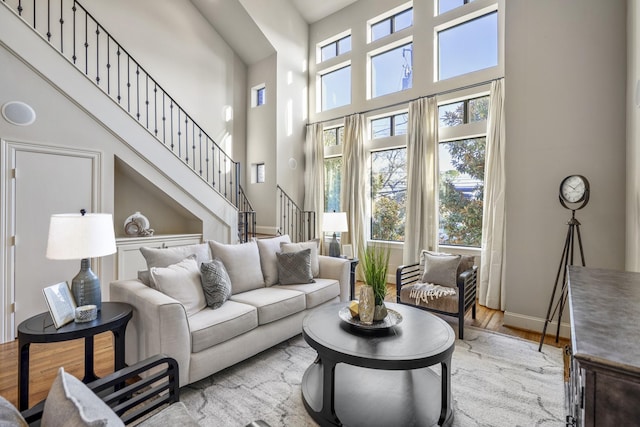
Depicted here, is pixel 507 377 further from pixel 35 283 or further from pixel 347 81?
pixel 347 81

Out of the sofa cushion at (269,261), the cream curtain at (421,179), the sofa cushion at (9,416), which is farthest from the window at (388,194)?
the sofa cushion at (9,416)

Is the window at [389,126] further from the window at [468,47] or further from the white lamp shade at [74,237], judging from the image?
the white lamp shade at [74,237]

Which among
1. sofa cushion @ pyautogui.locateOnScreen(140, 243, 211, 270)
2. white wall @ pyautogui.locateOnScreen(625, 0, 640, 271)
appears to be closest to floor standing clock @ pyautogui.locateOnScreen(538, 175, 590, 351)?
white wall @ pyautogui.locateOnScreen(625, 0, 640, 271)

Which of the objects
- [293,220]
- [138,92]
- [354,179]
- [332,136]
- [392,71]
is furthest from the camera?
[293,220]

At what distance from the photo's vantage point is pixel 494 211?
14.3 ft

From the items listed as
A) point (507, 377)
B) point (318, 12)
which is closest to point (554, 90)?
point (507, 377)

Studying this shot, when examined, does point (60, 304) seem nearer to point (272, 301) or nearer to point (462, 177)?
point (272, 301)

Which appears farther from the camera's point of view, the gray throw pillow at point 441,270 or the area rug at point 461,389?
the gray throw pillow at point 441,270

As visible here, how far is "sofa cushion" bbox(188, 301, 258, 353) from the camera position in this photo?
7.49 feet

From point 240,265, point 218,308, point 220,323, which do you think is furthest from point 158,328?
point 240,265

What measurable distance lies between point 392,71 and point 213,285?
16.4ft

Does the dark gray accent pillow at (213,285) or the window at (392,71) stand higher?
the window at (392,71)

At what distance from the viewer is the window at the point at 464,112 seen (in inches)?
184

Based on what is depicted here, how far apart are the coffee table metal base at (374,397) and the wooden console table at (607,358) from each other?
1070 mm
